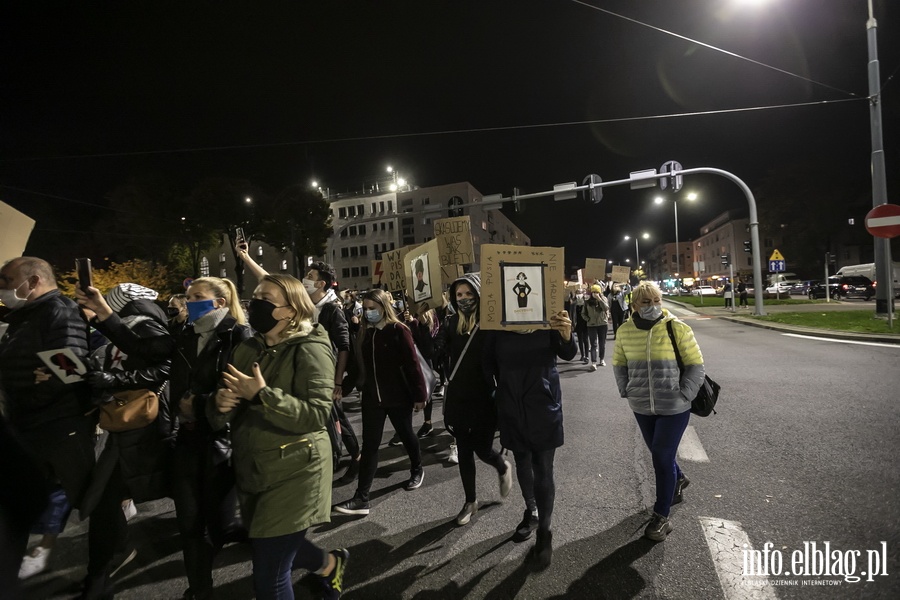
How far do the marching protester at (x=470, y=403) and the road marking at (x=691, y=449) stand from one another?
2.05m

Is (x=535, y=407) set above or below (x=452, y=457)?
above

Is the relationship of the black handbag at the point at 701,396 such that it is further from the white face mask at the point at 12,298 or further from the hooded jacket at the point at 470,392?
the white face mask at the point at 12,298

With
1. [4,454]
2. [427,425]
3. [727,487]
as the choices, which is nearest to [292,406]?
[4,454]

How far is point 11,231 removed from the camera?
124 inches

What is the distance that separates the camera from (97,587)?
2826mm

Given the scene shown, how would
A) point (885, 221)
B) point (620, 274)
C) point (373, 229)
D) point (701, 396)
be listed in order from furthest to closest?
point (373, 229)
point (620, 274)
point (885, 221)
point (701, 396)

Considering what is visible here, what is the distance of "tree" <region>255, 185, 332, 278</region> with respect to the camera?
41.6m

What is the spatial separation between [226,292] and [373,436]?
71.0 inches

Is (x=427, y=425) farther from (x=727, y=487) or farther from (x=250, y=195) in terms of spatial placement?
(x=250, y=195)

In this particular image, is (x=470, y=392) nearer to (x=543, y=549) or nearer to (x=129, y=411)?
(x=543, y=549)

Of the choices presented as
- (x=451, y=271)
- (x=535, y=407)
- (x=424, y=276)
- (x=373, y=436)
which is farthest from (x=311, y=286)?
(x=535, y=407)

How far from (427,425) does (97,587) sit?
3.79 metres

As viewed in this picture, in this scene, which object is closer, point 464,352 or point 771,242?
point 464,352

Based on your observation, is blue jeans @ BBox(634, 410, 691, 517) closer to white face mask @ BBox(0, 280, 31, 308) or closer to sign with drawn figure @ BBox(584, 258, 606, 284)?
white face mask @ BBox(0, 280, 31, 308)
